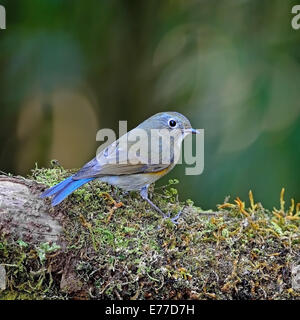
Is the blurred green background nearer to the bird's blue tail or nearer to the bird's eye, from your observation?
the bird's eye

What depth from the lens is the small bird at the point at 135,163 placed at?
133 inches

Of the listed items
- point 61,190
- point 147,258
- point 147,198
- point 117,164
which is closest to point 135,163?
point 117,164

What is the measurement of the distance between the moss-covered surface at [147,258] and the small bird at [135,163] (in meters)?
0.13

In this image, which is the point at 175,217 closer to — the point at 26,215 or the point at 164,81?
the point at 26,215

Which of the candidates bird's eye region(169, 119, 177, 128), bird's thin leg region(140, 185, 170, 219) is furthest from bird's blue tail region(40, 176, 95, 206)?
bird's eye region(169, 119, 177, 128)

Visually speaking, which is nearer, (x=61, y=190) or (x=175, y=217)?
(x=61, y=190)

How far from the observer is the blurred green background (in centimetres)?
531

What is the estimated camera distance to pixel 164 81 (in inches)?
249

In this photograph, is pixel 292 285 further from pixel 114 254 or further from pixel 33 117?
pixel 33 117

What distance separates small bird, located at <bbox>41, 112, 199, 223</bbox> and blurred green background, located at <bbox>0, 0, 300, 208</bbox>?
4.30 ft

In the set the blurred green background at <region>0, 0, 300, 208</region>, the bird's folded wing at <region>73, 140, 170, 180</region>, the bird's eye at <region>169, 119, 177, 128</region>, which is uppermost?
the blurred green background at <region>0, 0, 300, 208</region>

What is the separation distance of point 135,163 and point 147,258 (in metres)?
1.07

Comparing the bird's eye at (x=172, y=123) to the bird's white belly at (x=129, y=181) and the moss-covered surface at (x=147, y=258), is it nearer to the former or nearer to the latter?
the bird's white belly at (x=129, y=181)

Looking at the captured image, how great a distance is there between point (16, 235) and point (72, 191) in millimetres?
477
